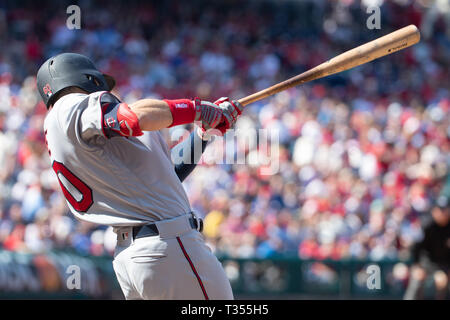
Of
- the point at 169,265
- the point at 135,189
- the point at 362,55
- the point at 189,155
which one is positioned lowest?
the point at 169,265

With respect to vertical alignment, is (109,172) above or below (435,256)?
above

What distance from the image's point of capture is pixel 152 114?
2.76 metres

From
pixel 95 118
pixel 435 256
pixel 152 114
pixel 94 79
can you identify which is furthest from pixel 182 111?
pixel 435 256

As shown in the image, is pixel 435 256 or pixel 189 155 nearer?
pixel 189 155

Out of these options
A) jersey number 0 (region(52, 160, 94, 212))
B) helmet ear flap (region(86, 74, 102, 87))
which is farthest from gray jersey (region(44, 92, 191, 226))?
helmet ear flap (region(86, 74, 102, 87))

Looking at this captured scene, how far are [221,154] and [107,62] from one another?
327cm

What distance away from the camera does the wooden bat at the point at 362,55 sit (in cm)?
351

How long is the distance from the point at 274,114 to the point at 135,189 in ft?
25.1

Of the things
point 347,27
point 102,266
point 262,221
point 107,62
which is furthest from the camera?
point 347,27

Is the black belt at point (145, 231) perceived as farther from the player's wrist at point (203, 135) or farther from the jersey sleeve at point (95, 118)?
the player's wrist at point (203, 135)

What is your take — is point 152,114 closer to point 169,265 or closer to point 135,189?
point 135,189

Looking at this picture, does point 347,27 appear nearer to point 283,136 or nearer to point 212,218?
point 283,136
